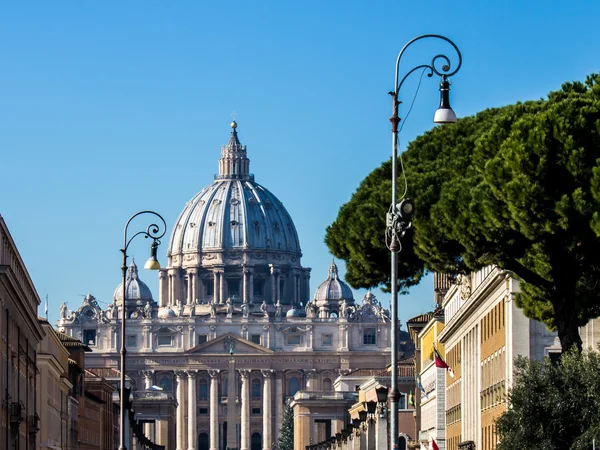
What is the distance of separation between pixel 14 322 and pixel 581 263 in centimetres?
1780

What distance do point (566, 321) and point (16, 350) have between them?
703 inches

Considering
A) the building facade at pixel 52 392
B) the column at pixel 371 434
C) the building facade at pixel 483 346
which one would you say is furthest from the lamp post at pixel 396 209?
the column at pixel 371 434

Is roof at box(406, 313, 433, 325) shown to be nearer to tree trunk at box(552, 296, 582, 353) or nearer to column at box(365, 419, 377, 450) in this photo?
column at box(365, 419, 377, 450)

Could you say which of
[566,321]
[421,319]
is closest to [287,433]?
[421,319]

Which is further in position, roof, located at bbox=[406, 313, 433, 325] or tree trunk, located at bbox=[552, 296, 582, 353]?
roof, located at bbox=[406, 313, 433, 325]

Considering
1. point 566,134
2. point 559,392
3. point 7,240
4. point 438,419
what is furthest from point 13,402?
point 438,419

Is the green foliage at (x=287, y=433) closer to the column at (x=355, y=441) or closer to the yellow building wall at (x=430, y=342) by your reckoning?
the yellow building wall at (x=430, y=342)

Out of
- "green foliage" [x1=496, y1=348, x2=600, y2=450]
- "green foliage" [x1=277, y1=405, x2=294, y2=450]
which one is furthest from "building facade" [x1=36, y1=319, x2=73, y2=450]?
"green foliage" [x1=277, y1=405, x2=294, y2=450]

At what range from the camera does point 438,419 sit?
243 feet

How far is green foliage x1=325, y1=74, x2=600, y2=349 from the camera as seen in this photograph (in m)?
31.2

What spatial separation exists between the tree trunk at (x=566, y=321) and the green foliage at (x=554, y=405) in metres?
0.35

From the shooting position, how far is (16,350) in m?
47.5

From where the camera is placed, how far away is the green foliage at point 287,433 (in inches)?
6865

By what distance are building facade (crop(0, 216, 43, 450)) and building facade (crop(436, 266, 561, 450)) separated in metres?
10.0
